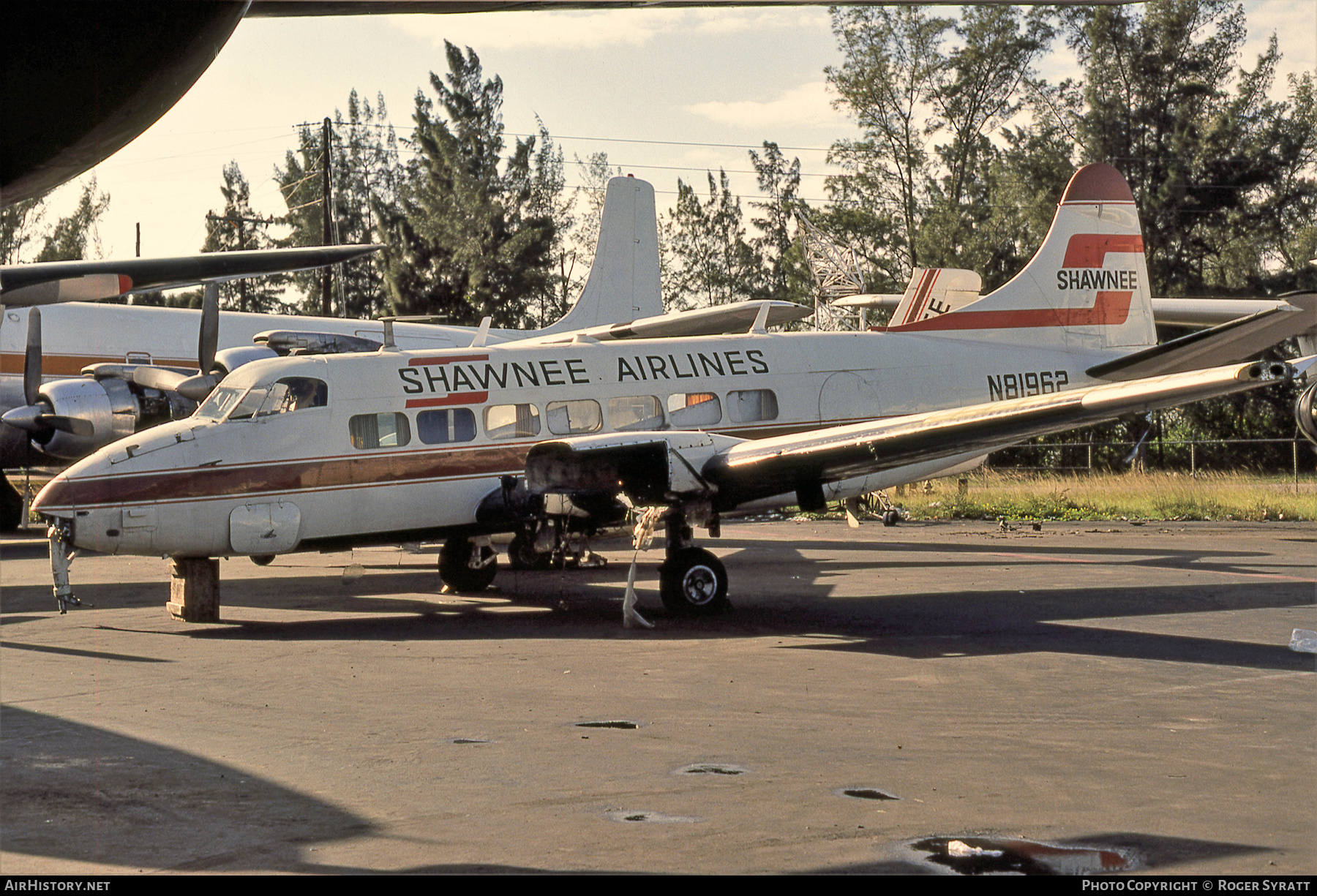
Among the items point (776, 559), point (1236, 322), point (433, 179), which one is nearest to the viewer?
point (1236, 322)

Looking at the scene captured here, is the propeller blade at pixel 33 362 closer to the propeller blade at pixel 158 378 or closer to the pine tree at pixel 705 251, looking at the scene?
the propeller blade at pixel 158 378

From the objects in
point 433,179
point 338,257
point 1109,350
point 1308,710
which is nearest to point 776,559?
point 1109,350

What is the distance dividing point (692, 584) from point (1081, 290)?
7846 mm

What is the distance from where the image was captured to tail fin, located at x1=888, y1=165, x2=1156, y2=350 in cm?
1684

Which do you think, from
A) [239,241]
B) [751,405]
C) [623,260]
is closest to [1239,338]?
[751,405]

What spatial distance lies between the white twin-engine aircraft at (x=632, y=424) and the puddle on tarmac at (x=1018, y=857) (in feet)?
17.4

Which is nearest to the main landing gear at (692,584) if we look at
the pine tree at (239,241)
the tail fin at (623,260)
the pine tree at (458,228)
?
the tail fin at (623,260)

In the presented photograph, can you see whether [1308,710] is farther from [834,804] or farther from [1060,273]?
[1060,273]

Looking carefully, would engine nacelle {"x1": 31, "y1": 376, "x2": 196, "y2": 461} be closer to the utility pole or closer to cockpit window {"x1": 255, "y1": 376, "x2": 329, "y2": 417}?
cockpit window {"x1": 255, "y1": 376, "x2": 329, "y2": 417}

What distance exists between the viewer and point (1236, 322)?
10148 mm

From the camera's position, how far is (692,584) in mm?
12961

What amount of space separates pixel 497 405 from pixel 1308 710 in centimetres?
921

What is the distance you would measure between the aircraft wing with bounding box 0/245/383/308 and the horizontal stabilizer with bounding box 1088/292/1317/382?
605 centimetres

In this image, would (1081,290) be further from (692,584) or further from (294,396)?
(294,396)
